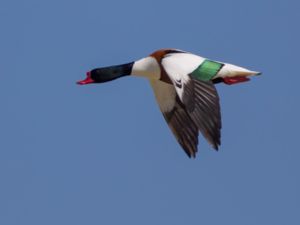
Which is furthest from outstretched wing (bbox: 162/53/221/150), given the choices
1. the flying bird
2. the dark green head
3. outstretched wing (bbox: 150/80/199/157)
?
outstretched wing (bbox: 150/80/199/157)

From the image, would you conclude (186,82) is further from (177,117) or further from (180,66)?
(177,117)

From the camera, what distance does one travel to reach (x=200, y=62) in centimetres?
1906

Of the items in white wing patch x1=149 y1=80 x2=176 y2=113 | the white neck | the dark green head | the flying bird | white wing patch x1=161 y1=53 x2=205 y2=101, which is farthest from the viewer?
white wing patch x1=149 y1=80 x2=176 y2=113

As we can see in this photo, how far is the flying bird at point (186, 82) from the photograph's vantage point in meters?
17.7

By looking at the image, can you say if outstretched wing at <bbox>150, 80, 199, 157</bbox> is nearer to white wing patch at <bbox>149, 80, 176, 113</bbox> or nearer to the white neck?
white wing patch at <bbox>149, 80, 176, 113</bbox>

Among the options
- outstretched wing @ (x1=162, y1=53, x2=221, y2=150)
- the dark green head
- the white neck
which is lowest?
outstretched wing @ (x1=162, y1=53, x2=221, y2=150)

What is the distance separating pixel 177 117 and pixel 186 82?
246 cm

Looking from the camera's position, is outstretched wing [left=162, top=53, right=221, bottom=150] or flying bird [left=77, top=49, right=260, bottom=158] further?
flying bird [left=77, top=49, right=260, bottom=158]

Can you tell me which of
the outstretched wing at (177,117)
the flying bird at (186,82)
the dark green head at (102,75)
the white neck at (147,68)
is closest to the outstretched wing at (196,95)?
the flying bird at (186,82)

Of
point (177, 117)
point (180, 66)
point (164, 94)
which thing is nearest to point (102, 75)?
point (164, 94)

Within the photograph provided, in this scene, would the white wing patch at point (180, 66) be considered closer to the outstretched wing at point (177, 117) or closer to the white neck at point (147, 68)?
the white neck at point (147, 68)

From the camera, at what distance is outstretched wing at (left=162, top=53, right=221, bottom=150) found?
57.4 feet

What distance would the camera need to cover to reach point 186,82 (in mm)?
18359

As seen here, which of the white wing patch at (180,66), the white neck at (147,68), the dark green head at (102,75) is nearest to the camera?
the white wing patch at (180,66)
